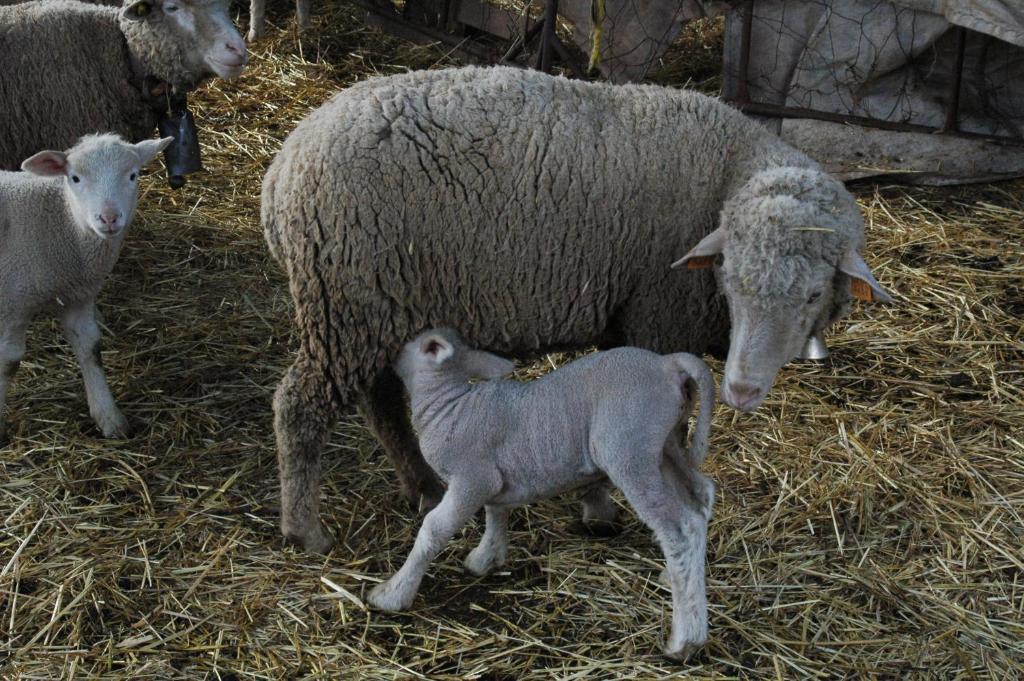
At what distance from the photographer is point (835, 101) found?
6113 mm

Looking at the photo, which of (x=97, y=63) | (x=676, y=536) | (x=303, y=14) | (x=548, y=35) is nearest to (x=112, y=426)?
(x=97, y=63)

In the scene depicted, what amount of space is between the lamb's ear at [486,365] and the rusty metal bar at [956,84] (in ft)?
12.2

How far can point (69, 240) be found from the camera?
4078 mm

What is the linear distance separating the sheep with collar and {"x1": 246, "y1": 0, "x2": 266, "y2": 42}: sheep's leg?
4791 mm

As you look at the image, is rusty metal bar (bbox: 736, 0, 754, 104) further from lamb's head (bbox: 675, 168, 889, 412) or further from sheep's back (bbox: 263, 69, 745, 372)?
lamb's head (bbox: 675, 168, 889, 412)

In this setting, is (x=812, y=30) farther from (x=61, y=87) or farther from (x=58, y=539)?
(x=58, y=539)

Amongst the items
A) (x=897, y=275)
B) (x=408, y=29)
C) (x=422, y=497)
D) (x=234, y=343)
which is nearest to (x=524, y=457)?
(x=422, y=497)

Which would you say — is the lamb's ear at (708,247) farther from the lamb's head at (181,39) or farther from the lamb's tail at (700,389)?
the lamb's head at (181,39)

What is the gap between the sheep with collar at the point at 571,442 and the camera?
3.04 m

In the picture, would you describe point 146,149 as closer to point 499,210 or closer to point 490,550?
point 499,210

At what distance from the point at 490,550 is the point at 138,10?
3.06 meters

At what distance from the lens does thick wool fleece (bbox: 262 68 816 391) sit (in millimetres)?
3312

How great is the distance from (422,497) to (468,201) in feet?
3.66

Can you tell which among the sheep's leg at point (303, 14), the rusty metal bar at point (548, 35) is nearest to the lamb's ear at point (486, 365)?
the rusty metal bar at point (548, 35)
